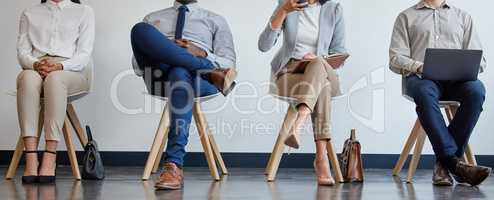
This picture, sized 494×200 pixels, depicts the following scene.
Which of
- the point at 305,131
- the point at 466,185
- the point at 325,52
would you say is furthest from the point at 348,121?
the point at 466,185

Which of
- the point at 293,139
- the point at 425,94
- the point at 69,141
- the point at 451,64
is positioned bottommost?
the point at 69,141

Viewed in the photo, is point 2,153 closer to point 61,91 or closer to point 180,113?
point 61,91

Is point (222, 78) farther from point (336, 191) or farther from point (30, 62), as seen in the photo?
point (30, 62)

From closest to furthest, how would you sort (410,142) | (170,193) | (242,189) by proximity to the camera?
(170,193) → (242,189) → (410,142)

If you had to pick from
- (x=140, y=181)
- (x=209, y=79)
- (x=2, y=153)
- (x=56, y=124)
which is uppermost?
(x=209, y=79)

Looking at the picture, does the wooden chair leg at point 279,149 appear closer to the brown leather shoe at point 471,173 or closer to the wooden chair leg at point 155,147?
the wooden chair leg at point 155,147

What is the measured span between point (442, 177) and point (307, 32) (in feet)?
2.94

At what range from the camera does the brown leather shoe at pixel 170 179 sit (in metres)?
2.88

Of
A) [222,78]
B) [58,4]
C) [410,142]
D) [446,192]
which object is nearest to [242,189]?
[222,78]

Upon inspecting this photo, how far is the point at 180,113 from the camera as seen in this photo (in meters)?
2.96

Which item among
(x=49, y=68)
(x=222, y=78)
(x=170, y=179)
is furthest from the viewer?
(x=49, y=68)

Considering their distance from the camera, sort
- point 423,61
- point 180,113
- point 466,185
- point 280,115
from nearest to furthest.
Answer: point 180,113
point 466,185
point 423,61
point 280,115

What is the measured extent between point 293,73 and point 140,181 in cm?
82

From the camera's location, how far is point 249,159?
4.46 metres
